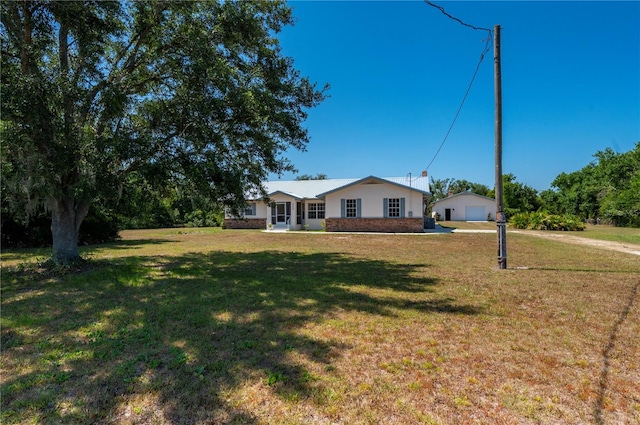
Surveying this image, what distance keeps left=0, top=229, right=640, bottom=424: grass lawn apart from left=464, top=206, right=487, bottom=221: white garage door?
35.5 m

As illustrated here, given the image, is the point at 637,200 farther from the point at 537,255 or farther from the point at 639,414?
the point at 639,414

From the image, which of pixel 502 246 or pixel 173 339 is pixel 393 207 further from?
pixel 173 339

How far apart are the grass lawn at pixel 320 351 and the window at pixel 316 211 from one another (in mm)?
19448

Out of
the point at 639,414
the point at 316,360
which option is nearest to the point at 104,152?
the point at 316,360

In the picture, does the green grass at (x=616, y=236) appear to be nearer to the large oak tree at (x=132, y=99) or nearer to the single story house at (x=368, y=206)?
the single story house at (x=368, y=206)

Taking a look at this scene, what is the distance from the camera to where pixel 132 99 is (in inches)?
330

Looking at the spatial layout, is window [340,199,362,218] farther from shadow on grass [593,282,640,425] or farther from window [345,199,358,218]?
shadow on grass [593,282,640,425]

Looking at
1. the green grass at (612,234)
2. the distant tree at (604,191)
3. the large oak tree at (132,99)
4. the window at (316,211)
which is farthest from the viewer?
the distant tree at (604,191)

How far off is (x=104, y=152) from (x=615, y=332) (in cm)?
861

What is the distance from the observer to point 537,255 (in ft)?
35.1

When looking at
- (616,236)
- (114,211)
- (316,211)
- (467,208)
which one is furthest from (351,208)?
(467,208)

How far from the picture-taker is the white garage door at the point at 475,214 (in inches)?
1570

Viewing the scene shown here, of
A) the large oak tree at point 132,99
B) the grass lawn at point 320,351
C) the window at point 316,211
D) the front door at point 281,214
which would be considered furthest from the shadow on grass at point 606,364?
the front door at point 281,214

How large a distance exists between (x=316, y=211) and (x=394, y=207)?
6951 mm
